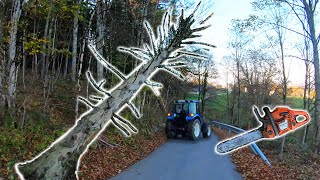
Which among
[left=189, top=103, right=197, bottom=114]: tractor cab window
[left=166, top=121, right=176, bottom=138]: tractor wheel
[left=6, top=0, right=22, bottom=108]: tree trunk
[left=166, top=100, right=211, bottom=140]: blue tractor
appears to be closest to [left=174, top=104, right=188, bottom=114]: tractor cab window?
[left=166, top=100, right=211, bottom=140]: blue tractor

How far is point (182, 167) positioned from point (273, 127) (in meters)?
9.13

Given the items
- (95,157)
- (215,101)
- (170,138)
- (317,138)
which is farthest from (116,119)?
(215,101)

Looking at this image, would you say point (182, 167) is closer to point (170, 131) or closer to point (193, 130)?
point (193, 130)

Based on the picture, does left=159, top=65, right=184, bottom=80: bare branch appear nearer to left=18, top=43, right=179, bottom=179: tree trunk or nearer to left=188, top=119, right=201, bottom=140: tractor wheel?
left=18, top=43, right=179, bottom=179: tree trunk

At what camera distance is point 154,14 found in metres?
19.0

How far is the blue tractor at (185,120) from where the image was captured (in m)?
17.9

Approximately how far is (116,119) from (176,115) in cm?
1718

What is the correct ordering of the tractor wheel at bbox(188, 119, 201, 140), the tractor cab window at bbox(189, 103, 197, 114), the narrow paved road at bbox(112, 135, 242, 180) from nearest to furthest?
the narrow paved road at bbox(112, 135, 242, 180) → the tractor wheel at bbox(188, 119, 201, 140) → the tractor cab window at bbox(189, 103, 197, 114)

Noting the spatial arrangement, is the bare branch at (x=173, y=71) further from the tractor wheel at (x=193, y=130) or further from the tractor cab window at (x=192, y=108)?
the tractor cab window at (x=192, y=108)

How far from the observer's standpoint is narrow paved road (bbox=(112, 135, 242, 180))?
873 centimetres

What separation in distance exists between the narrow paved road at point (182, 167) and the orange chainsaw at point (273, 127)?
7.47m

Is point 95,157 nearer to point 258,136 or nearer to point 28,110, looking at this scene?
point 28,110

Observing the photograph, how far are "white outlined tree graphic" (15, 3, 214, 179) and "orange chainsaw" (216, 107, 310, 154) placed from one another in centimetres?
53

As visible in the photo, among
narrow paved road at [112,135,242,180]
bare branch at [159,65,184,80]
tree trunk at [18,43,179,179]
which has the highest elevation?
bare branch at [159,65,184,80]
